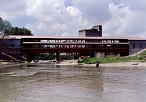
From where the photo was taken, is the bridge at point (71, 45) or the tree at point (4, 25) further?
the bridge at point (71, 45)

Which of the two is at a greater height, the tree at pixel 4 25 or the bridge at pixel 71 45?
the tree at pixel 4 25

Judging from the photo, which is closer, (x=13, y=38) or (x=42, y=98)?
(x=42, y=98)

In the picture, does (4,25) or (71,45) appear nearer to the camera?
(4,25)

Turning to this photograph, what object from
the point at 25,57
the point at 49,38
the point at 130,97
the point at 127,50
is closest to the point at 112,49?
the point at 127,50

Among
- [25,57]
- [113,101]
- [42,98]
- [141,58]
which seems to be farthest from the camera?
[25,57]

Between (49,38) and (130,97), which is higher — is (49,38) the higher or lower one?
the higher one

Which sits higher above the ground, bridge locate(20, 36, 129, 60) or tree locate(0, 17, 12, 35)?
tree locate(0, 17, 12, 35)

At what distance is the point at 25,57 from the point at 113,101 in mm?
107402

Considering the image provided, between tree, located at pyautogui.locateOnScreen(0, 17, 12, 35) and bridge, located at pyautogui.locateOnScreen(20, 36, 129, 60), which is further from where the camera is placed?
bridge, located at pyautogui.locateOnScreen(20, 36, 129, 60)

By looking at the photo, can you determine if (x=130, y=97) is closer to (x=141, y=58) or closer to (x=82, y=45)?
(x=141, y=58)

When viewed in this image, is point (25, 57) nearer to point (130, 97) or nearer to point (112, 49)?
point (112, 49)

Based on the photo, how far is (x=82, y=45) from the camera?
118 m

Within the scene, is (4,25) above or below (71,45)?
above

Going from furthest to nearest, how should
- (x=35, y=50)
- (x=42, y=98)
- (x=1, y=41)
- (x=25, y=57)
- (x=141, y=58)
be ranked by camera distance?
(x=25, y=57), (x=35, y=50), (x=1, y=41), (x=141, y=58), (x=42, y=98)
